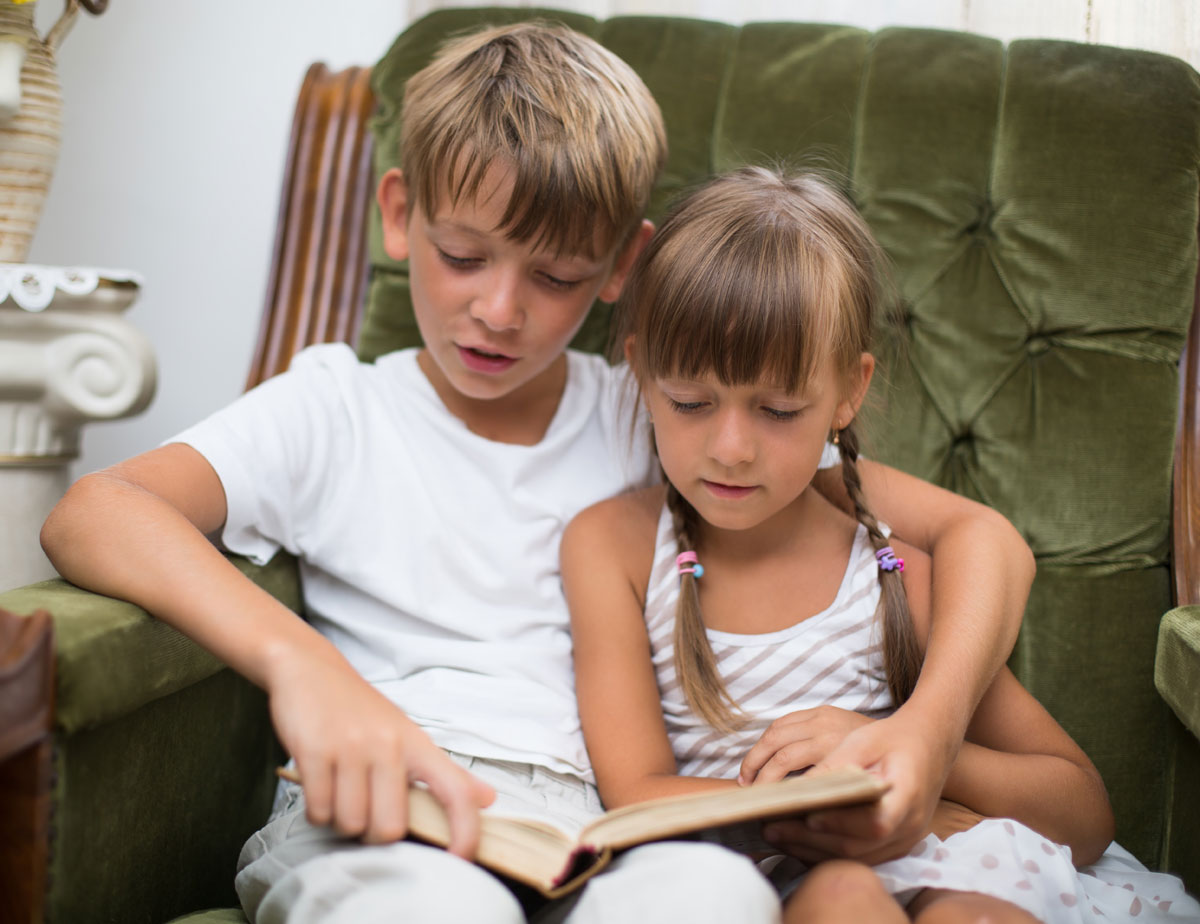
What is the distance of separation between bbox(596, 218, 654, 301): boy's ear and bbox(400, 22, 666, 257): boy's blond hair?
31 mm

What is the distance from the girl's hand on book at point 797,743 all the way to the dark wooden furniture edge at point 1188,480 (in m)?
0.49

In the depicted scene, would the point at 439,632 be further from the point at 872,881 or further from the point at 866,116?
the point at 866,116

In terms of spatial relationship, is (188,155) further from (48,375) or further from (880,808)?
(880,808)

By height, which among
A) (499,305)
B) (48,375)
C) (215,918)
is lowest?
(215,918)

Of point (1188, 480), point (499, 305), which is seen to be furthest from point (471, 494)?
point (1188, 480)

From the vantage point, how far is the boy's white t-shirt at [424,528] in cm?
99

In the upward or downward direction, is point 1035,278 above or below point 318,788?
above

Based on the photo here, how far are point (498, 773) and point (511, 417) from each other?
407 millimetres

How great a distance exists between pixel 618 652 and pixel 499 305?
13.5 inches

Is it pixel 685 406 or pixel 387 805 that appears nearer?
pixel 387 805

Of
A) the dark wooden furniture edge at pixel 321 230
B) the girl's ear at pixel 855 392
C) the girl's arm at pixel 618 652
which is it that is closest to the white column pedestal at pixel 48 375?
the dark wooden furniture edge at pixel 321 230

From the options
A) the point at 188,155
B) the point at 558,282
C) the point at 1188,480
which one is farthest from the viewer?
the point at 188,155

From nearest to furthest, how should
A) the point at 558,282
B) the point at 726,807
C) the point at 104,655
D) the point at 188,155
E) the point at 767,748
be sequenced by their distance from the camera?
the point at 726,807
the point at 104,655
the point at 767,748
the point at 558,282
the point at 188,155

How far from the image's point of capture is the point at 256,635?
2.46 ft
